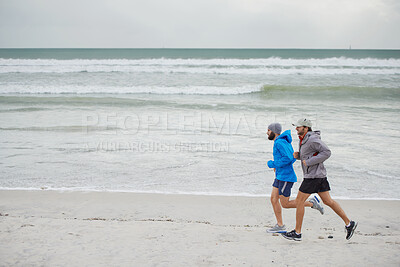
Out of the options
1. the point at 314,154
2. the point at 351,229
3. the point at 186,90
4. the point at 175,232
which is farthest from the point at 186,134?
the point at 186,90

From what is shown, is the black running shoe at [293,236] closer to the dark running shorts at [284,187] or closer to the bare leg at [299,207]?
the bare leg at [299,207]

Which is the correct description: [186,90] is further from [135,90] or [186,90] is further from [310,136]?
[310,136]

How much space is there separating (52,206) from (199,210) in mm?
2262

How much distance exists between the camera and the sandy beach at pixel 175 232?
386 cm

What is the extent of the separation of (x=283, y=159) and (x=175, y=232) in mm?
1589

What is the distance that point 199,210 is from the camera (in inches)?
221

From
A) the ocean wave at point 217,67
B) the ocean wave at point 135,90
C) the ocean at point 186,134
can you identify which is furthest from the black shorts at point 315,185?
the ocean wave at point 217,67

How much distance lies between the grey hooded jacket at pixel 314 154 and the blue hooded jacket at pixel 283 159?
158mm

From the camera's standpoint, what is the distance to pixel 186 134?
35.7 ft

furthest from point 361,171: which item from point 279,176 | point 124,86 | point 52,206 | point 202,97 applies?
point 124,86

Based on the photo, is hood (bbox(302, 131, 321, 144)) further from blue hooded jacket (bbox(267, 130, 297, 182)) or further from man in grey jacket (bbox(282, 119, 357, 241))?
blue hooded jacket (bbox(267, 130, 297, 182))

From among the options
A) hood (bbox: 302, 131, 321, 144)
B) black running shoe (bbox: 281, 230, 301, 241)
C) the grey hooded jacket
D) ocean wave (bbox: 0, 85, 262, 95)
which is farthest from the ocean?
hood (bbox: 302, 131, 321, 144)

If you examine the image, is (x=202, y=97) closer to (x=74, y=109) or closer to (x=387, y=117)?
(x=74, y=109)

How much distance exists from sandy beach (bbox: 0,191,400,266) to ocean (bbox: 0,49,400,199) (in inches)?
21.7
